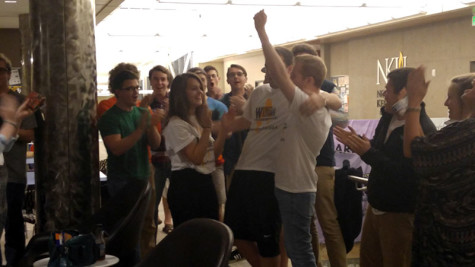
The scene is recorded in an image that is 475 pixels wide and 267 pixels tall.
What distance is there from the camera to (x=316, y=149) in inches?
118

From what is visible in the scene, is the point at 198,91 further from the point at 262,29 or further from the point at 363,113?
the point at 363,113

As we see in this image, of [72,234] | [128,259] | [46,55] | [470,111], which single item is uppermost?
[46,55]

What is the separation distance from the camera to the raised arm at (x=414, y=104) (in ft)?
8.46

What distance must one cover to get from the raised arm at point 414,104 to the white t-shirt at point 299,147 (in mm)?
475

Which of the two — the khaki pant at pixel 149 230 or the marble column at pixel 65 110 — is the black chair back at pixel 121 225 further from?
the khaki pant at pixel 149 230

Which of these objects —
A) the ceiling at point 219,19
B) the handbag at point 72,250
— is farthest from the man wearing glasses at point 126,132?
the ceiling at point 219,19

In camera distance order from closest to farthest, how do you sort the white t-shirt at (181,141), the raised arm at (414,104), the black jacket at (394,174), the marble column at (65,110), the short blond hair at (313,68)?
the raised arm at (414,104) → the black jacket at (394,174) → the short blond hair at (313,68) → the white t-shirt at (181,141) → the marble column at (65,110)

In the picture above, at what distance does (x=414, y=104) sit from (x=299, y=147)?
63 cm

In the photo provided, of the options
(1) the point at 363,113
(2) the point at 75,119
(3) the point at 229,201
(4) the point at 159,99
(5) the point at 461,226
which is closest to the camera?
(5) the point at 461,226

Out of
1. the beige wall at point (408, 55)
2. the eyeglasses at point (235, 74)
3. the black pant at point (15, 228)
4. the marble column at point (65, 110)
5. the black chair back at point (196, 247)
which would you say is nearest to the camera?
the black chair back at point (196, 247)

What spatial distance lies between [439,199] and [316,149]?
2.64 ft

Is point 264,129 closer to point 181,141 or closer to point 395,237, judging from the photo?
point 181,141

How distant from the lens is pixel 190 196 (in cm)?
311

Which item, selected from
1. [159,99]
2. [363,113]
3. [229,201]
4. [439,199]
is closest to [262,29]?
[229,201]
